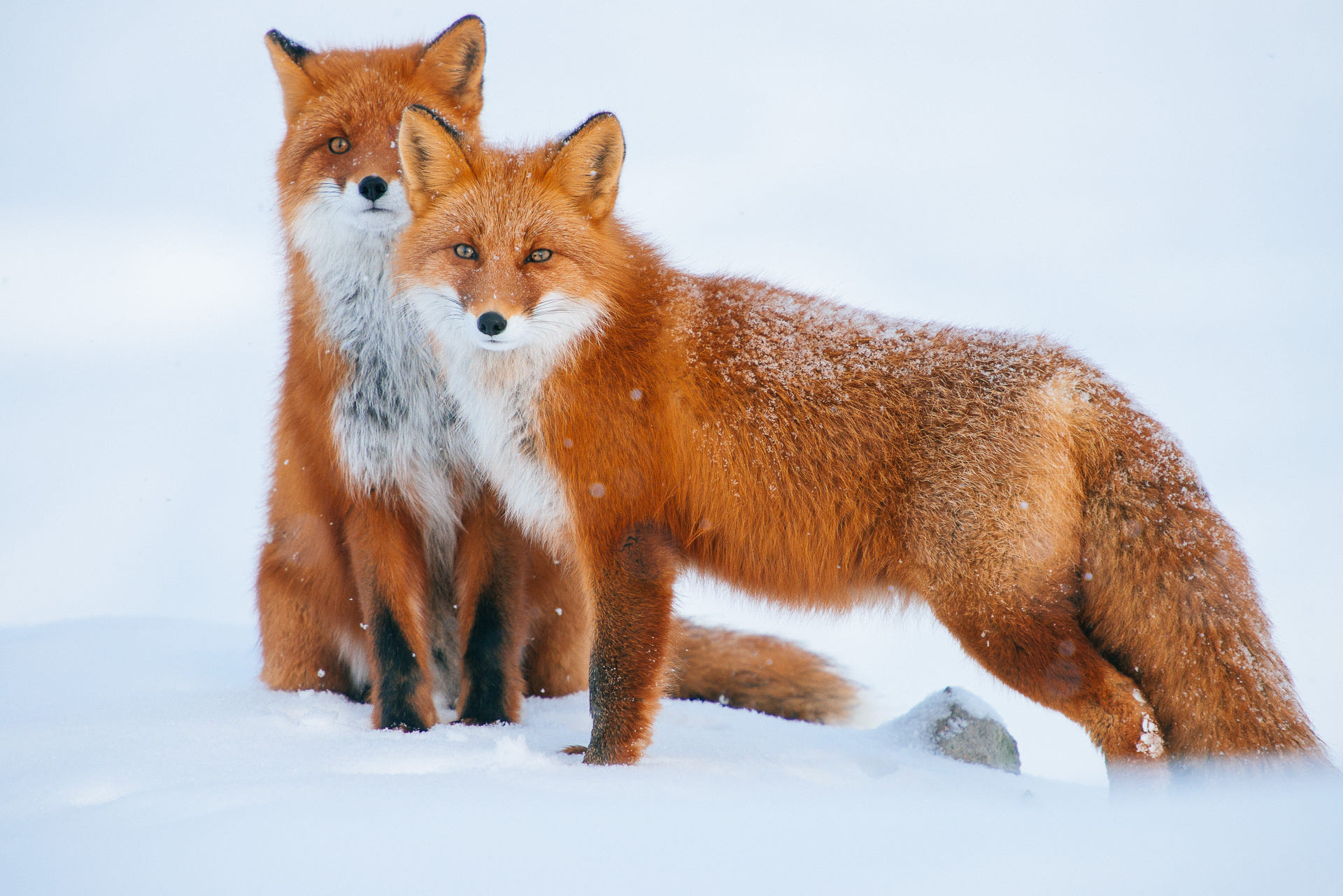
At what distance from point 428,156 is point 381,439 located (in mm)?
1056

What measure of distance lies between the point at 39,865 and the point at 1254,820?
2686 mm

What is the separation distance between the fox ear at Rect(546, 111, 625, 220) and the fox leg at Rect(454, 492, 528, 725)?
3.98 ft

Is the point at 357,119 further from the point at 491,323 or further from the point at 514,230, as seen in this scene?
the point at 491,323

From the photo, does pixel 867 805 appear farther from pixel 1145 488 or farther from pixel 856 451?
pixel 1145 488

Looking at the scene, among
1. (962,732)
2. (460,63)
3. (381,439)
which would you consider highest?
(460,63)

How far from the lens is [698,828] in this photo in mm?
2271

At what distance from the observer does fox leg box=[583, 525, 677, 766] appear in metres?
2.92

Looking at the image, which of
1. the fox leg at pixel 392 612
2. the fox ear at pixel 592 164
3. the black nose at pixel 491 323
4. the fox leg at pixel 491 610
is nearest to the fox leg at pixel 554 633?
the fox leg at pixel 491 610

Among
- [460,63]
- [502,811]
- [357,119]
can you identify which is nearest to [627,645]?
[502,811]

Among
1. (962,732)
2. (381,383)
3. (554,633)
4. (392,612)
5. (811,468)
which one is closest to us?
(811,468)

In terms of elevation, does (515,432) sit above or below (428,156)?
below

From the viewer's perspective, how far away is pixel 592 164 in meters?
3.13

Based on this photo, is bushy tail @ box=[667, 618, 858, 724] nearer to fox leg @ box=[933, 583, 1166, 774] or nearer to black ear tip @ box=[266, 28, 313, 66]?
fox leg @ box=[933, 583, 1166, 774]

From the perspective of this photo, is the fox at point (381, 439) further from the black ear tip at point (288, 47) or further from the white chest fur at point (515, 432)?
the white chest fur at point (515, 432)
